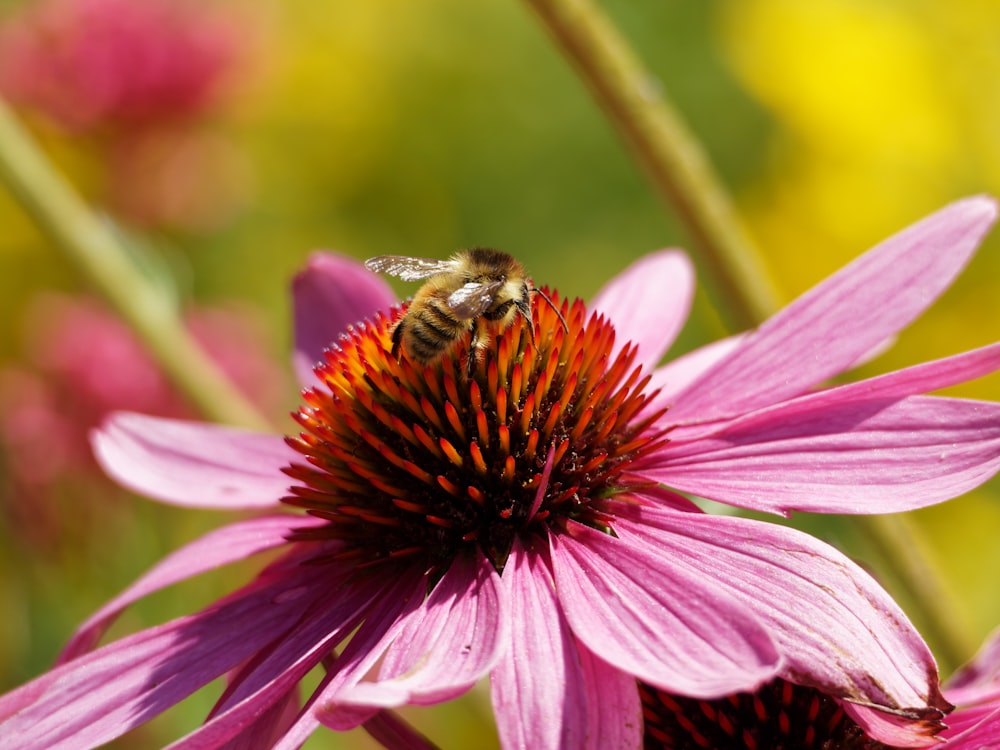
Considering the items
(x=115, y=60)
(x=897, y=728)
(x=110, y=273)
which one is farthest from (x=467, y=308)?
(x=115, y=60)

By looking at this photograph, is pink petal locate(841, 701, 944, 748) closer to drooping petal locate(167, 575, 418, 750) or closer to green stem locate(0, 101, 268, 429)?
drooping petal locate(167, 575, 418, 750)

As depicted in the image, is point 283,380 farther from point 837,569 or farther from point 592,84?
point 837,569

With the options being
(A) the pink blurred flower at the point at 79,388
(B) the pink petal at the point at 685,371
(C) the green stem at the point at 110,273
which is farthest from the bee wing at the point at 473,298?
(A) the pink blurred flower at the point at 79,388

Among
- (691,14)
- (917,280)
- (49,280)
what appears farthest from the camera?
(691,14)

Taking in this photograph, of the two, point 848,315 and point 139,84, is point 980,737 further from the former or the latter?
point 139,84

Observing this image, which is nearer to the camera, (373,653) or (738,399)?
(373,653)

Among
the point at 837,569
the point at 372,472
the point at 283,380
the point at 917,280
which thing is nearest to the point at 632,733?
the point at 837,569

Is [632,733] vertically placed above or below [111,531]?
below
